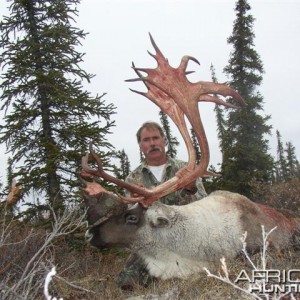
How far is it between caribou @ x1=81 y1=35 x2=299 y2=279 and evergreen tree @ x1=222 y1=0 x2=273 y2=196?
1414cm

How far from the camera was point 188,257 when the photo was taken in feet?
14.8

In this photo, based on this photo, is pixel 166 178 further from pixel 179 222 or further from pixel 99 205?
pixel 99 205

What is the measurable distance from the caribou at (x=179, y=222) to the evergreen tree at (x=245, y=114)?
14.1m

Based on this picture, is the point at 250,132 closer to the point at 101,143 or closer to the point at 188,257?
the point at 101,143

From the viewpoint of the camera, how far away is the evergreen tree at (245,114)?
1892 cm

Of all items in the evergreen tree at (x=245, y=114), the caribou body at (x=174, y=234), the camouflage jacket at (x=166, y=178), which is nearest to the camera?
the caribou body at (x=174, y=234)

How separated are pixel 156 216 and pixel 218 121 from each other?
110ft

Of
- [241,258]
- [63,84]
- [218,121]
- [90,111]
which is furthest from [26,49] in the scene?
[218,121]

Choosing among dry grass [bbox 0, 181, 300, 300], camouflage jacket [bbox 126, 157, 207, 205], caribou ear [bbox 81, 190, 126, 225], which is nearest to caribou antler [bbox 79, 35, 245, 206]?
caribou ear [bbox 81, 190, 126, 225]

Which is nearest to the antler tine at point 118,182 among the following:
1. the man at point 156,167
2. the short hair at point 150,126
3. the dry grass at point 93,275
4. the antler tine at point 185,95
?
the antler tine at point 185,95

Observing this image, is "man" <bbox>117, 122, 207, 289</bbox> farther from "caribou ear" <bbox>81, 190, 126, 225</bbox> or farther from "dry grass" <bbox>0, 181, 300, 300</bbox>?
"caribou ear" <bbox>81, 190, 126, 225</bbox>

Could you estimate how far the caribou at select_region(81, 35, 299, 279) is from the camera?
4406 mm

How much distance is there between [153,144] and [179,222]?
1599 millimetres

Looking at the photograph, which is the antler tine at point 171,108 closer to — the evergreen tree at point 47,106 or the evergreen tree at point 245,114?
the evergreen tree at point 47,106
